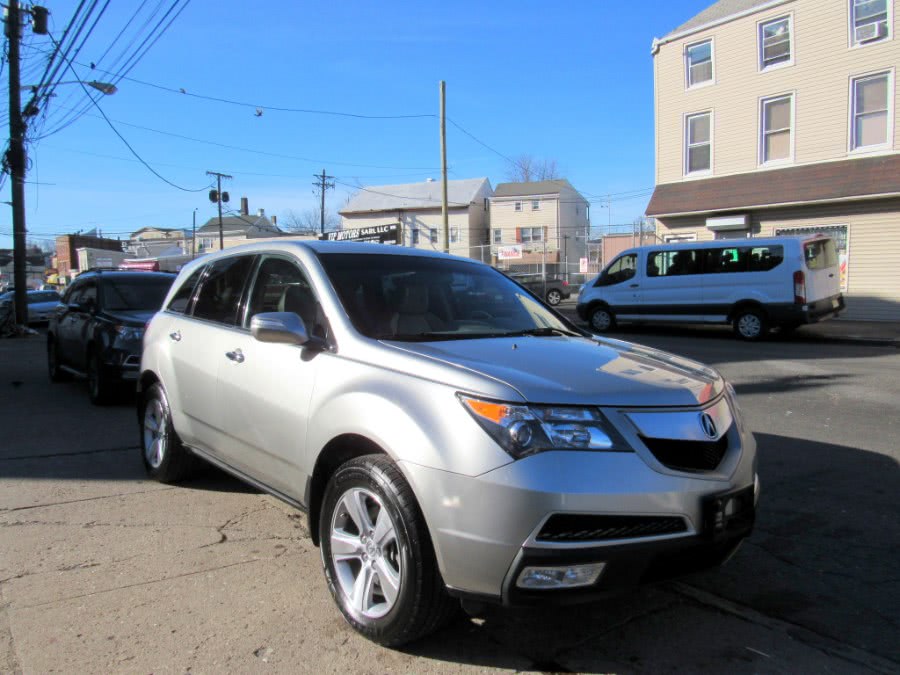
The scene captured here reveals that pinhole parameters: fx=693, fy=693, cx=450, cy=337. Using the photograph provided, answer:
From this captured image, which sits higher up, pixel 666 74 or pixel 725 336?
pixel 666 74

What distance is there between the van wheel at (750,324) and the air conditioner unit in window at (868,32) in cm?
891

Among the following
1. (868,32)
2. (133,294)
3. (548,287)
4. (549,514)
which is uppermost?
(868,32)

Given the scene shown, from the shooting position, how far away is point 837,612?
10.6 feet

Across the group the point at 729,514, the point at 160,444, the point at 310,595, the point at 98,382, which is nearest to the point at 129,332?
the point at 98,382

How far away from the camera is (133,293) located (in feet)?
29.7

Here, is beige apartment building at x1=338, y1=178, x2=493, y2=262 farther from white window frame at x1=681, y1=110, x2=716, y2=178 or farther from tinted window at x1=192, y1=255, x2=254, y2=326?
tinted window at x1=192, y1=255, x2=254, y2=326

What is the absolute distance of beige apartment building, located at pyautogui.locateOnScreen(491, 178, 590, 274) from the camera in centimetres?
5384

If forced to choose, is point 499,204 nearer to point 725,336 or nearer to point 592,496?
point 725,336

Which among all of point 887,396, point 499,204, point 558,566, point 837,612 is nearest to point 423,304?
point 558,566

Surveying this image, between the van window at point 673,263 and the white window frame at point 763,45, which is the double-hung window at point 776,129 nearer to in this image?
the white window frame at point 763,45

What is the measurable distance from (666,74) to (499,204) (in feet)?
111

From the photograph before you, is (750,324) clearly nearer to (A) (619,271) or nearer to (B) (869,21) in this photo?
(A) (619,271)

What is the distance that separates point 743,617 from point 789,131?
1957 cm

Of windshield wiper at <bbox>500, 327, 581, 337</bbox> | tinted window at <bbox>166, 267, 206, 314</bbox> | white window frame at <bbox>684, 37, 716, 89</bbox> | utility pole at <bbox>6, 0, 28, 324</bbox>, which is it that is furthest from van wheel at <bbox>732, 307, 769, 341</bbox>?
utility pole at <bbox>6, 0, 28, 324</bbox>
